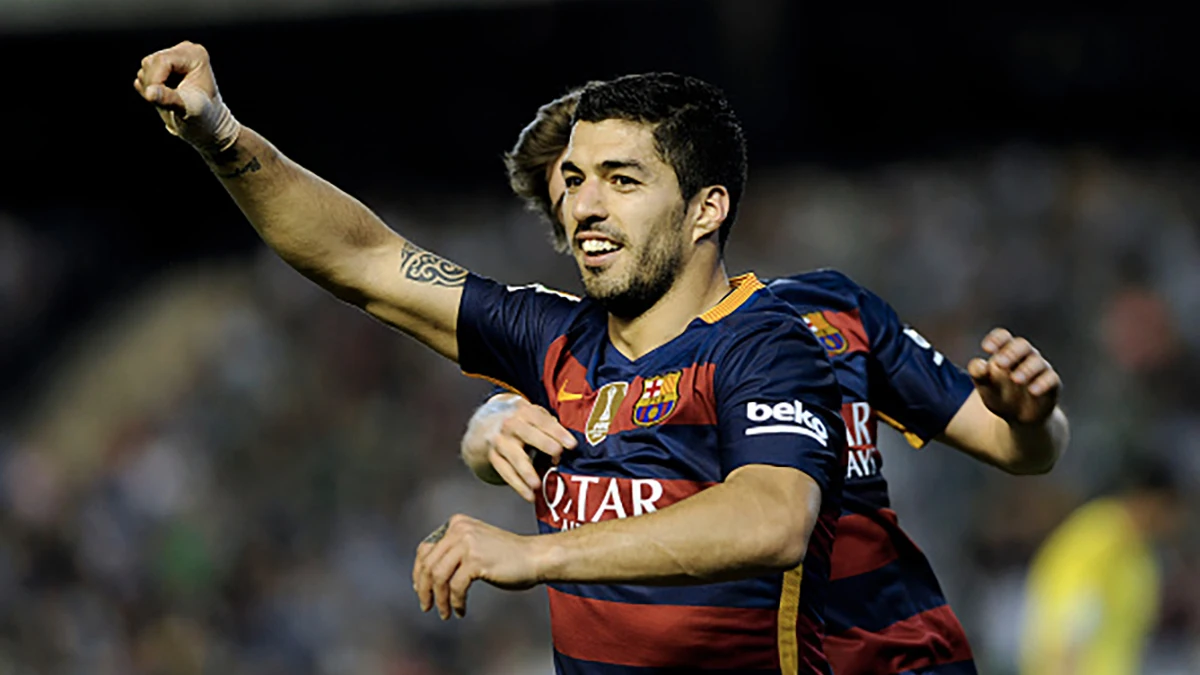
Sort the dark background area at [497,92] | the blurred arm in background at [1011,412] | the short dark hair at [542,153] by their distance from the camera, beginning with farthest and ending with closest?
the dark background area at [497,92] < the short dark hair at [542,153] < the blurred arm in background at [1011,412]

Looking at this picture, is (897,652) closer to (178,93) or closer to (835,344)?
(835,344)

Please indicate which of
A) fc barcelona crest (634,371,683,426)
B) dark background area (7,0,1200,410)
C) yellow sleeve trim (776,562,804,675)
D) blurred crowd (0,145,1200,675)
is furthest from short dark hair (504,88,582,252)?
dark background area (7,0,1200,410)

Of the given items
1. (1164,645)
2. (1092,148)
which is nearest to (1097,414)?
(1164,645)

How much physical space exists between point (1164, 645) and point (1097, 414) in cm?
176

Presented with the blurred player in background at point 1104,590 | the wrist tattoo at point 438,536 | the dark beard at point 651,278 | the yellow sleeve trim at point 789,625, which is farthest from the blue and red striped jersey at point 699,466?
the blurred player in background at point 1104,590

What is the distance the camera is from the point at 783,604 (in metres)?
3.20

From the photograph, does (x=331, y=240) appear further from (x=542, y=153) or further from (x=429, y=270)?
(x=542, y=153)

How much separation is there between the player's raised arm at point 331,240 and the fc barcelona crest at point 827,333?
92cm

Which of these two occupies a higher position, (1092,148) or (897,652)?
(1092,148)

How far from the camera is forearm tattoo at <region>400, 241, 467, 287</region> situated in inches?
149

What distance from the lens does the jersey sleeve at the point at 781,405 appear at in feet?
9.61

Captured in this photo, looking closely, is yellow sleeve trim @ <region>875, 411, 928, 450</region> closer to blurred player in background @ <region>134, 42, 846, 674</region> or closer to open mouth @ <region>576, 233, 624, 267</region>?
blurred player in background @ <region>134, 42, 846, 674</region>

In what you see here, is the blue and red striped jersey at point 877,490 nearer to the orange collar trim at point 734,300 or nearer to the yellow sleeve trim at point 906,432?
the yellow sleeve trim at point 906,432

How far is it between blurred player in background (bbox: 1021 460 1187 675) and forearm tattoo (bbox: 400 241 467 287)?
3.99 metres
